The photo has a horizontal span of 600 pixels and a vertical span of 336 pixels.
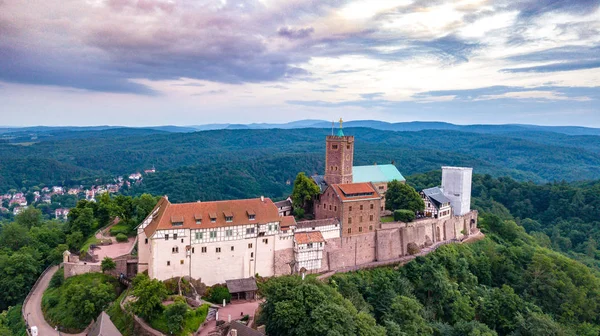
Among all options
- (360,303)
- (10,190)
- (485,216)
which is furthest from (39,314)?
(10,190)

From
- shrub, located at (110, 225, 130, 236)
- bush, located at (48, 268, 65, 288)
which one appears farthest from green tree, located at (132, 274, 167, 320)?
shrub, located at (110, 225, 130, 236)

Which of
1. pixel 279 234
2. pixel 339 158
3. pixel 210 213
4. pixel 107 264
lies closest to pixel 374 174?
pixel 339 158

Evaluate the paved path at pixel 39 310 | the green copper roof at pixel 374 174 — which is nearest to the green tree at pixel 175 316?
the paved path at pixel 39 310

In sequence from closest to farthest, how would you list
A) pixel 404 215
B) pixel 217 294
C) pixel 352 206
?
pixel 217 294, pixel 352 206, pixel 404 215

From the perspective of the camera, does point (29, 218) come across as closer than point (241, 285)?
No

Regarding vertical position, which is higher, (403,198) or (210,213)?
(210,213)

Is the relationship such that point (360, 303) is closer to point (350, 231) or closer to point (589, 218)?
point (350, 231)

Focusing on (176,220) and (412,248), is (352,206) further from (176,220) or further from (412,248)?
(176,220)
